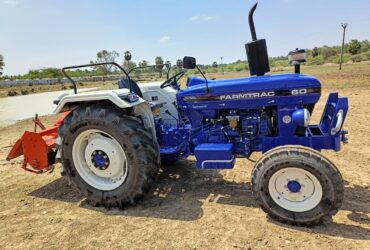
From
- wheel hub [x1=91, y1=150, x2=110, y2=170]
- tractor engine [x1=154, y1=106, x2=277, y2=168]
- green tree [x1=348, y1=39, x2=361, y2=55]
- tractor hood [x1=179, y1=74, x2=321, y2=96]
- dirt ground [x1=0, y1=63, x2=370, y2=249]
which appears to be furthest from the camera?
green tree [x1=348, y1=39, x2=361, y2=55]

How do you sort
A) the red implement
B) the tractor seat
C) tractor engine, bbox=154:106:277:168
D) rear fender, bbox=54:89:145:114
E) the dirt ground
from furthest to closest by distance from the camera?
the tractor seat < the red implement < tractor engine, bbox=154:106:277:168 < rear fender, bbox=54:89:145:114 < the dirt ground

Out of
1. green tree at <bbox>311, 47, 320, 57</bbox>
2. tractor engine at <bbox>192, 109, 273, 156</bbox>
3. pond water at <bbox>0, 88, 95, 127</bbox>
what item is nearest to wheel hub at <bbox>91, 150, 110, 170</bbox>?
tractor engine at <bbox>192, 109, 273, 156</bbox>

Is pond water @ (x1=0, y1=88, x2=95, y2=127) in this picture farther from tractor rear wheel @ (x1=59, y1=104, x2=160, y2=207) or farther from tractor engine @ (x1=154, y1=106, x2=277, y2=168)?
tractor engine @ (x1=154, y1=106, x2=277, y2=168)

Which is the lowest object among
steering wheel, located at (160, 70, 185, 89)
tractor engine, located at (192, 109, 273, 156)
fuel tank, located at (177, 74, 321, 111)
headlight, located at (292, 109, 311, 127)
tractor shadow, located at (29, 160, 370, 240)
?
tractor shadow, located at (29, 160, 370, 240)

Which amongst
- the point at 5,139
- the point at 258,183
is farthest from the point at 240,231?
the point at 5,139

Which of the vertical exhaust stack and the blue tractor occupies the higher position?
the vertical exhaust stack

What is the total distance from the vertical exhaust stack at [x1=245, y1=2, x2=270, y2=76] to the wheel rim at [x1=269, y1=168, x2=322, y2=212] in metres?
1.33

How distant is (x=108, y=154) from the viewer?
4.19 meters

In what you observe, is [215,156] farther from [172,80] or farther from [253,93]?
[172,80]

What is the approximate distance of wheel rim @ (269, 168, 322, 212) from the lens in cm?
338

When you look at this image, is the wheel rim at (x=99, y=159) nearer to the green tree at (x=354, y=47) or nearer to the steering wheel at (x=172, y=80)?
the steering wheel at (x=172, y=80)

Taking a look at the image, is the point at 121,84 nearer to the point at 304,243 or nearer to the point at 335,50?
the point at 304,243

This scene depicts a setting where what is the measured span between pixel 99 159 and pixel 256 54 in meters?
2.36

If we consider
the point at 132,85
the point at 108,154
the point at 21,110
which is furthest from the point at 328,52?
the point at 108,154
